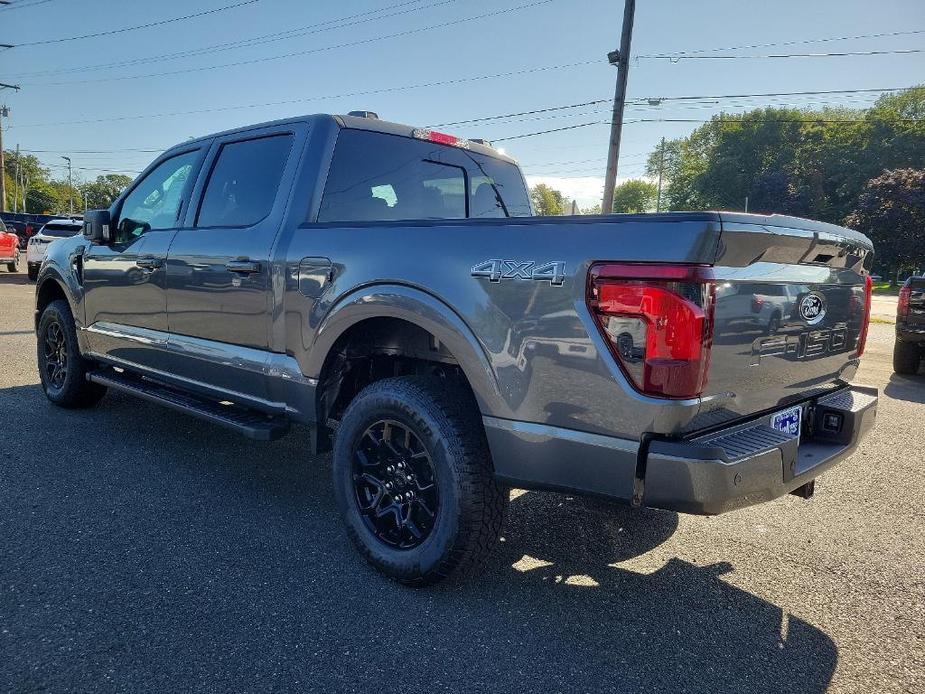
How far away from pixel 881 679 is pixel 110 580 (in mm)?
2797

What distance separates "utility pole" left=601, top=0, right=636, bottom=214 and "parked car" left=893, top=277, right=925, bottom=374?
9306 millimetres

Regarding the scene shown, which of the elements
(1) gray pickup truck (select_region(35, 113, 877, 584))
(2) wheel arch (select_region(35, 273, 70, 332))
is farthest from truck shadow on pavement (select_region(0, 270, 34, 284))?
(1) gray pickup truck (select_region(35, 113, 877, 584))

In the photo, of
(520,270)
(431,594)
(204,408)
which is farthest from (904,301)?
(204,408)

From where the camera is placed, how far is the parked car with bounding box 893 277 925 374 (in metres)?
7.73

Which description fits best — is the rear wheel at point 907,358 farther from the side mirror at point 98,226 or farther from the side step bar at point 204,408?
the side mirror at point 98,226

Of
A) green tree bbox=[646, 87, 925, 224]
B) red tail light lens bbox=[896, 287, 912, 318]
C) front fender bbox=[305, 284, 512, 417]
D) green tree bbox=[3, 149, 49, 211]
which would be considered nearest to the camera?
front fender bbox=[305, 284, 512, 417]

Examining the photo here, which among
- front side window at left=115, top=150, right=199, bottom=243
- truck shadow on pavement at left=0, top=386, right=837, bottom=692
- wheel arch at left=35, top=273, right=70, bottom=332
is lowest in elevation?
truck shadow on pavement at left=0, top=386, right=837, bottom=692

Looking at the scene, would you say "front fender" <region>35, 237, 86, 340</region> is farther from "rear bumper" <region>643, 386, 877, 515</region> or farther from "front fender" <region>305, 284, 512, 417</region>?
"rear bumper" <region>643, 386, 877, 515</region>

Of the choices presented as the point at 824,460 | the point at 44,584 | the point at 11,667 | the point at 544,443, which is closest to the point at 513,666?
the point at 544,443

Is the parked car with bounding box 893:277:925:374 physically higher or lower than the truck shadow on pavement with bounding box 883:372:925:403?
higher

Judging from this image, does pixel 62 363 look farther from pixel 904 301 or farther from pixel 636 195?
pixel 636 195

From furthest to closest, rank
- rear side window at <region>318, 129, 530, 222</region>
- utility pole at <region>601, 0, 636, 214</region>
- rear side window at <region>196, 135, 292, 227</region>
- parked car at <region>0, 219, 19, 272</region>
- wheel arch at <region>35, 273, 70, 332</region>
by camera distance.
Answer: parked car at <region>0, 219, 19, 272</region>, utility pole at <region>601, 0, 636, 214</region>, wheel arch at <region>35, 273, 70, 332</region>, rear side window at <region>196, 135, 292, 227</region>, rear side window at <region>318, 129, 530, 222</region>

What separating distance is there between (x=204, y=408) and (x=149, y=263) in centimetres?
101

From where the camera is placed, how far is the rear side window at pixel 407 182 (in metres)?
3.45
